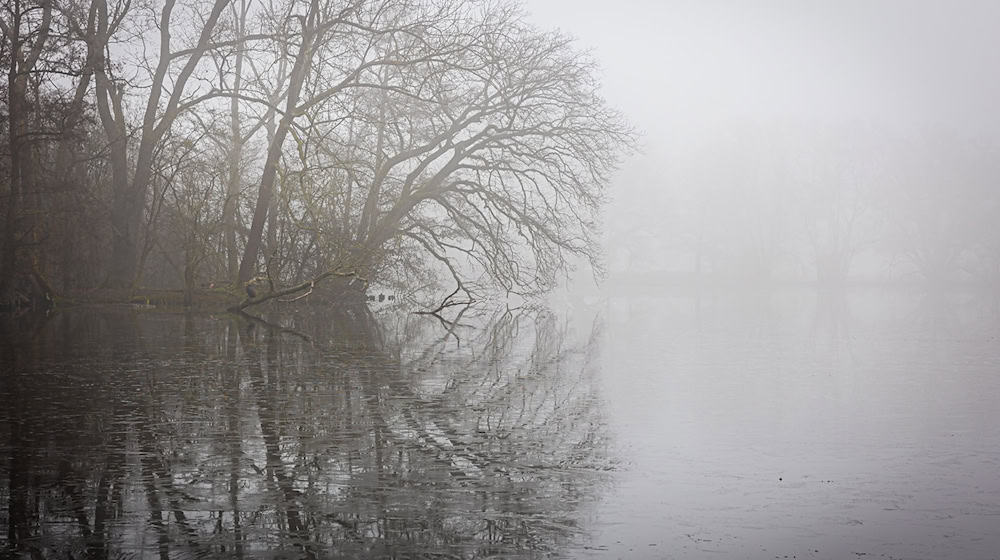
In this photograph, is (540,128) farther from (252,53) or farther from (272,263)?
(252,53)

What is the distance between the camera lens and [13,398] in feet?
28.9

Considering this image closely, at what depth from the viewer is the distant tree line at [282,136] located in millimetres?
22172

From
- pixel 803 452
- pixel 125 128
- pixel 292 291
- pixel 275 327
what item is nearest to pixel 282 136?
pixel 292 291

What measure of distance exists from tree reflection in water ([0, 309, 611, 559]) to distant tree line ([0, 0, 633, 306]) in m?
9.82

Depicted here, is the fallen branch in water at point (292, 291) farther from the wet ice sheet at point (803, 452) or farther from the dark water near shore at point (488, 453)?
the wet ice sheet at point (803, 452)

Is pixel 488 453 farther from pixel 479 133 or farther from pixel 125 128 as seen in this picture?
pixel 125 128

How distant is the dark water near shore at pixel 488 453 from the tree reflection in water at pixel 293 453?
23mm

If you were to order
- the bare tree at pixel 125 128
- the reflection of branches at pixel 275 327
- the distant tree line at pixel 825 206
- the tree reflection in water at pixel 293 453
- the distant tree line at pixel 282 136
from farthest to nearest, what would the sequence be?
the distant tree line at pixel 825 206 < the bare tree at pixel 125 128 < the distant tree line at pixel 282 136 < the reflection of branches at pixel 275 327 < the tree reflection in water at pixel 293 453

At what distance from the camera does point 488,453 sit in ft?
22.0

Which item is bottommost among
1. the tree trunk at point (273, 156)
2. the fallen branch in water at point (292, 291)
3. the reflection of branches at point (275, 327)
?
the reflection of branches at point (275, 327)

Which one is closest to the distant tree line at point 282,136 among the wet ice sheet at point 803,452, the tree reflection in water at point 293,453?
the tree reflection in water at point 293,453

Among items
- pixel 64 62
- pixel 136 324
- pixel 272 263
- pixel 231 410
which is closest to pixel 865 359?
pixel 231 410

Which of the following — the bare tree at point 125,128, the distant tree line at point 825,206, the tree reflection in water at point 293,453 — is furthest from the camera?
the distant tree line at point 825,206

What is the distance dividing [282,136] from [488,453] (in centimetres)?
1730
